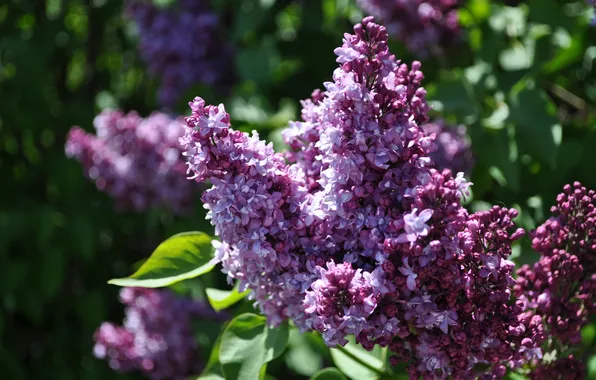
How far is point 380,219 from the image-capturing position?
4.31 ft

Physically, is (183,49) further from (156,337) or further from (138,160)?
(156,337)

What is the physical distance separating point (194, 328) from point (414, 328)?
1.53 meters

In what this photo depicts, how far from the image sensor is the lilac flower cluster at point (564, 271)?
1.41m

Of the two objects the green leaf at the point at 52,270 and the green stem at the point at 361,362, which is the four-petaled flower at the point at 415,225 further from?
the green leaf at the point at 52,270

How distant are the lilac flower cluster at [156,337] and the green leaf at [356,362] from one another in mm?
1082

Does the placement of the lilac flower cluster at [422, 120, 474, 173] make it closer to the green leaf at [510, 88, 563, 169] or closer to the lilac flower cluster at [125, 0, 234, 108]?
the green leaf at [510, 88, 563, 169]

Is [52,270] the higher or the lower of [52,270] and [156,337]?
the higher

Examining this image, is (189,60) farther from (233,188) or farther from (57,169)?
(233,188)

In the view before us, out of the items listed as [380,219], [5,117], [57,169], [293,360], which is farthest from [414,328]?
[5,117]

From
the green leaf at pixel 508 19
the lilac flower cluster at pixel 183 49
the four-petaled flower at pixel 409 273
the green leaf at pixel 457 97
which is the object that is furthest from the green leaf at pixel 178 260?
the lilac flower cluster at pixel 183 49

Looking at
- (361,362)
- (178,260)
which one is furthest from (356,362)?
(178,260)

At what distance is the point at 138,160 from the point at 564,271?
1.71m

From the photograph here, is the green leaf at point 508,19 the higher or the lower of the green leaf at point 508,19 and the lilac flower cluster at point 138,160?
the higher

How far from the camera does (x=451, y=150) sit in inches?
81.2
